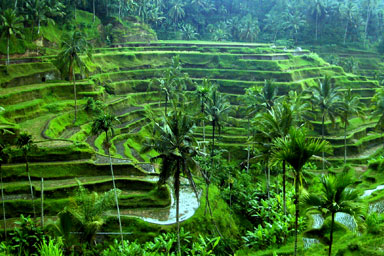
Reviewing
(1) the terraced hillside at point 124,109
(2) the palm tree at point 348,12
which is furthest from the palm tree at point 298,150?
(2) the palm tree at point 348,12

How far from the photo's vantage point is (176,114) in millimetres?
18000

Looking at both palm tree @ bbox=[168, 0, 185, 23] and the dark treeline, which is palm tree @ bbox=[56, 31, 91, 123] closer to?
the dark treeline

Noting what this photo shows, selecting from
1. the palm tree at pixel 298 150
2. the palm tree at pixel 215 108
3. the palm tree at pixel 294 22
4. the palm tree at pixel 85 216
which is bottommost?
the palm tree at pixel 85 216

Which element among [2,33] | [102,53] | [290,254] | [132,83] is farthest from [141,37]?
[290,254]

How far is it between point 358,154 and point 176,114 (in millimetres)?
35767

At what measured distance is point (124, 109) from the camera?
48.3 metres

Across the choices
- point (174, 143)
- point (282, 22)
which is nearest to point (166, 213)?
point (174, 143)

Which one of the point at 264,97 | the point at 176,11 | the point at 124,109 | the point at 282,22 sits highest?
the point at 176,11

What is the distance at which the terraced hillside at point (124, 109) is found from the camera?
25.9 metres

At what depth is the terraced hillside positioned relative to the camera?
2594 centimetres

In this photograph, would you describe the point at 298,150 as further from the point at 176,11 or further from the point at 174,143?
the point at 176,11

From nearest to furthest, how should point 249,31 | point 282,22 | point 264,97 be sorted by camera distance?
1. point 264,97
2. point 249,31
3. point 282,22

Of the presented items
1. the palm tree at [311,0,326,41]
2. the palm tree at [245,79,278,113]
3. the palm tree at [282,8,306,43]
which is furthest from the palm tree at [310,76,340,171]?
the palm tree at [311,0,326,41]

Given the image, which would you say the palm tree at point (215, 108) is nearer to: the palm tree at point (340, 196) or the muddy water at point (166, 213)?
the muddy water at point (166, 213)
